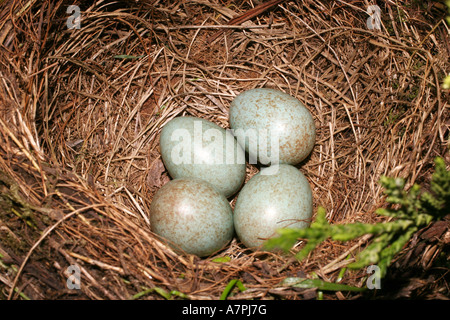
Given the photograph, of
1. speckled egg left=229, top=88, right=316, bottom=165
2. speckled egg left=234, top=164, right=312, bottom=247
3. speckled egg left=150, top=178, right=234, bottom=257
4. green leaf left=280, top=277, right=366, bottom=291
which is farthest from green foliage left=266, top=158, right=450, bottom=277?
speckled egg left=229, top=88, right=316, bottom=165

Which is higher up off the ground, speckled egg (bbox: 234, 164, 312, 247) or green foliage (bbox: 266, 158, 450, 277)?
green foliage (bbox: 266, 158, 450, 277)

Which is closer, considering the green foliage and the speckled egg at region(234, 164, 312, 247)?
the green foliage

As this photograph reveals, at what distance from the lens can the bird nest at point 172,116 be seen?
169cm

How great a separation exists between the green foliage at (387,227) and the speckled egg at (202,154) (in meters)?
0.99

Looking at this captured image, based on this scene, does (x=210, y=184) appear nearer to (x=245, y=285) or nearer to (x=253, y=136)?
(x=253, y=136)

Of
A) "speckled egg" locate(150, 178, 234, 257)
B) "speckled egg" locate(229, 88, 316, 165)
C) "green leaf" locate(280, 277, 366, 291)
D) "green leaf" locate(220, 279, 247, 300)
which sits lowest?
"green leaf" locate(220, 279, 247, 300)

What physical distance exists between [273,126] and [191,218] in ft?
2.48

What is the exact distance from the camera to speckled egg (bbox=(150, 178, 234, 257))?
1.96 metres

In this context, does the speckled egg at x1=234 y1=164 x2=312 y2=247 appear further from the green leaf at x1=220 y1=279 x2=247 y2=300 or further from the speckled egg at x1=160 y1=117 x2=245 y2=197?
the green leaf at x1=220 y1=279 x2=247 y2=300

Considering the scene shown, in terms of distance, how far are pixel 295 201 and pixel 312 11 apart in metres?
1.37

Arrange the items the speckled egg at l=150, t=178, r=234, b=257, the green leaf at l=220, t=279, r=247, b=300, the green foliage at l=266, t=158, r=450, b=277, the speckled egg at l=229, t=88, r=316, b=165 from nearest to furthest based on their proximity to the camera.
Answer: the green foliage at l=266, t=158, r=450, b=277 < the green leaf at l=220, t=279, r=247, b=300 < the speckled egg at l=150, t=178, r=234, b=257 < the speckled egg at l=229, t=88, r=316, b=165

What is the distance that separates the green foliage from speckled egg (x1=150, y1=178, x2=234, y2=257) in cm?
79

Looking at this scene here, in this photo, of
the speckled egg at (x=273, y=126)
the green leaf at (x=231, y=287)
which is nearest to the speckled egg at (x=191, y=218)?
the green leaf at (x=231, y=287)

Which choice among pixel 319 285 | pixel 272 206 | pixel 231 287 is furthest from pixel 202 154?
pixel 319 285
